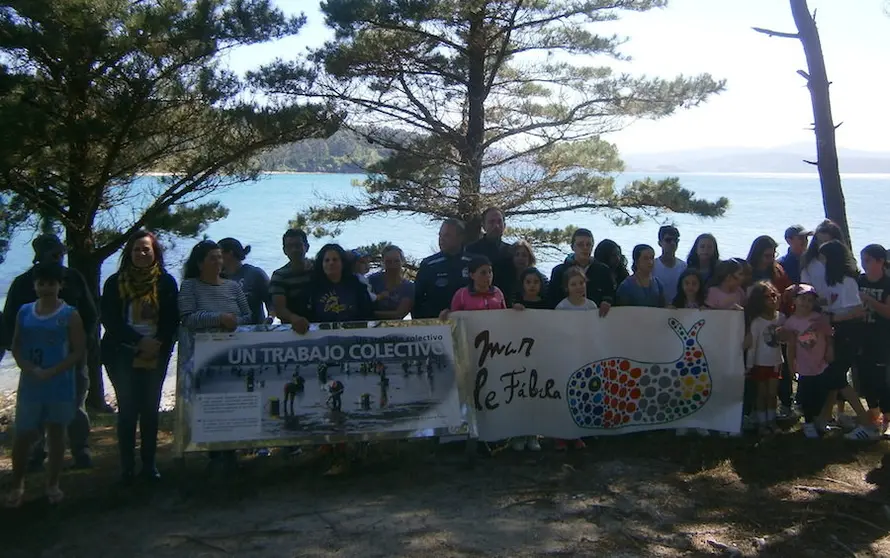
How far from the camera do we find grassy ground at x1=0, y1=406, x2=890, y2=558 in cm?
437

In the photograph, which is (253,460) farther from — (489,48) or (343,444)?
(489,48)

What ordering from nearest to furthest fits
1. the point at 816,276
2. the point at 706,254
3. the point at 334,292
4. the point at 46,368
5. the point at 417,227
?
the point at 46,368
the point at 334,292
the point at 816,276
the point at 706,254
the point at 417,227

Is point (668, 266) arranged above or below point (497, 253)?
below

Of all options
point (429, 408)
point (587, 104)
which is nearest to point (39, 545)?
point (429, 408)

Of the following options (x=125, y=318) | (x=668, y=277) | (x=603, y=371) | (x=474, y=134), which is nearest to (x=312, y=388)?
(x=125, y=318)

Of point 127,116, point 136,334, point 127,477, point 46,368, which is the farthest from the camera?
point 127,116

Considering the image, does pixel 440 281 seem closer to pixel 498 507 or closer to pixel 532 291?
pixel 532 291

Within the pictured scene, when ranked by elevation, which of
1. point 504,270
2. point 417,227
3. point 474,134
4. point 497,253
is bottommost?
point 504,270

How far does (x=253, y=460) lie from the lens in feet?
19.3

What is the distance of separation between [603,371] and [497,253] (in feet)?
4.63

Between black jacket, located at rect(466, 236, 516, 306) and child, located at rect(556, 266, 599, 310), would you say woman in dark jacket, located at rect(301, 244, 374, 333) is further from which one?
child, located at rect(556, 266, 599, 310)

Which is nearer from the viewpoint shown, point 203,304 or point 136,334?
point 136,334

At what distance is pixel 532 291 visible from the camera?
20.7 ft

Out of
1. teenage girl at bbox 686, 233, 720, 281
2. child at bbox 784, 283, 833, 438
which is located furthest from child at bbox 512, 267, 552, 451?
child at bbox 784, 283, 833, 438
